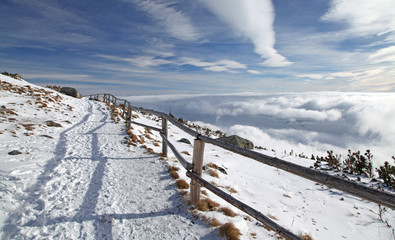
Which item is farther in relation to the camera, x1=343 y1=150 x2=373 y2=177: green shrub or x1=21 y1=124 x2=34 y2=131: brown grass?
x1=343 y1=150 x2=373 y2=177: green shrub

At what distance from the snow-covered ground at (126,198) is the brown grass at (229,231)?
0.42 ft

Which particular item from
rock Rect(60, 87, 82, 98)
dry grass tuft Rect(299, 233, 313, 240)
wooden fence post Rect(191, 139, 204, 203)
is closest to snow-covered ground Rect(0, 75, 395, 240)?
dry grass tuft Rect(299, 233, 313, 240)

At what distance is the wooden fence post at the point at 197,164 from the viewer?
3.80 m

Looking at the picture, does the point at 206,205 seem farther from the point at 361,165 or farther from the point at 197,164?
the point at 361,165

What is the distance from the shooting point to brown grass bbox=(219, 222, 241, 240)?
3.03m

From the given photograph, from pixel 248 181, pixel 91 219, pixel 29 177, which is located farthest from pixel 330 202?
pixel 29 177

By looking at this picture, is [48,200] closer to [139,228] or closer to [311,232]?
[139,228]

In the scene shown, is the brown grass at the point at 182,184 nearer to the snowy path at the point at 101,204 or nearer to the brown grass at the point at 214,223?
the snowy path at the point at 101,204

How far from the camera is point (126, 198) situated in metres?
4.08

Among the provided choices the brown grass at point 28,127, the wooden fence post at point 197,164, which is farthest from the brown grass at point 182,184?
the brown grass at point 28,127

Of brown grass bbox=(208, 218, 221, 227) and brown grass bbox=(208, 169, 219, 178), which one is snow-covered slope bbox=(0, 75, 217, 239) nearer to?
brown grass bbox=(208, 218, 221, 227)

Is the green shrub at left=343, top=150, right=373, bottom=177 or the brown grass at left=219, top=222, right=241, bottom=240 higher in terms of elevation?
the brown grass at left=219, top=222, right=241, bottom=240

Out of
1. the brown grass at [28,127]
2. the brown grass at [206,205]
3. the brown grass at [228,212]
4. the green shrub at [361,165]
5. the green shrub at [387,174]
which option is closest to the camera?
the brown grass at [228,212]

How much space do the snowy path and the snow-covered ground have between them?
2 centimetres
